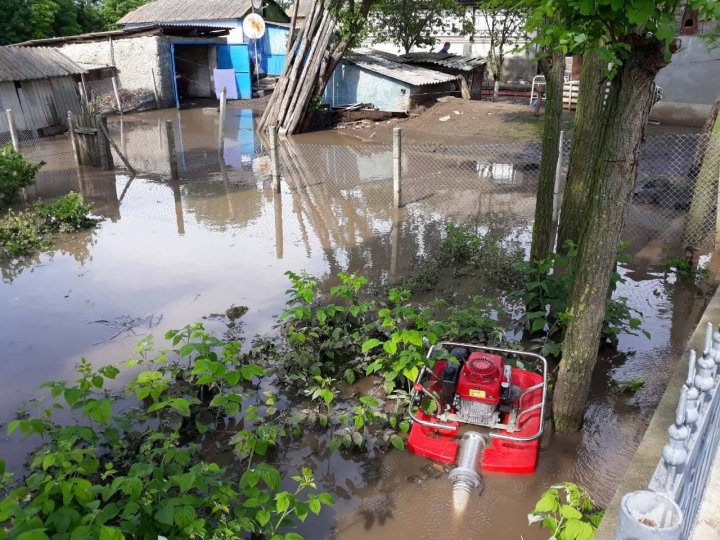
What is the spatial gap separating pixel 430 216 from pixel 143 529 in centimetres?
882

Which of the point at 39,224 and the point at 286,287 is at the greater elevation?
the point at 39,224

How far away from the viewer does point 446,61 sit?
24438mm

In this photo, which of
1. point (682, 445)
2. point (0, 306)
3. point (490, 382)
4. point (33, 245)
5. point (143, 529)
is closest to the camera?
point (682, 445)

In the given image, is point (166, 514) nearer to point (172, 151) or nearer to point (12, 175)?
point (12, 175)

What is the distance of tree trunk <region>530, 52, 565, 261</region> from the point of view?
23.9 ft

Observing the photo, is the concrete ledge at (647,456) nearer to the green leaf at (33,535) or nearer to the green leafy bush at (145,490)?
the green leafy bush at (145,490)

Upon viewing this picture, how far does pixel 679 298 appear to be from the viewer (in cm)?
805

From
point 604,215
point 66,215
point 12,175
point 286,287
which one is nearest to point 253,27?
point 12,175

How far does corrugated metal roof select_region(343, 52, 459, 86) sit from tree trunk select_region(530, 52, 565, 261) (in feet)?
45.1

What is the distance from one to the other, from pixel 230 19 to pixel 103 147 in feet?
63.0

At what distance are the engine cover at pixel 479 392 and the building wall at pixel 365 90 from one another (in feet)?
57.6

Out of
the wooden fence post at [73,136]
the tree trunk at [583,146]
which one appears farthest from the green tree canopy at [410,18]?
the tree trunk at [583,146]

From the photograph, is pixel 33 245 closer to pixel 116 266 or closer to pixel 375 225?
pixel 116 266

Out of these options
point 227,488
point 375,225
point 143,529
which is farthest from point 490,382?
point 375,225
